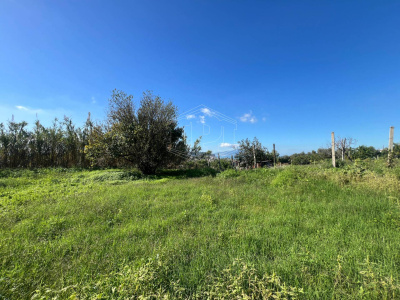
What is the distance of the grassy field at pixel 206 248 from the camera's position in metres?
1.51

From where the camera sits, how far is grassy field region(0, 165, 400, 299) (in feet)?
4.94

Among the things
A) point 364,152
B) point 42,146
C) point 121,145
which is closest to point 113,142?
point 121,145

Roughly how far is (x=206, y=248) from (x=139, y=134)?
30.5 feet

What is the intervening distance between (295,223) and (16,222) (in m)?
5.31

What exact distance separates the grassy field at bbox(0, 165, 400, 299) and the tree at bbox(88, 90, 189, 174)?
19.5 feet

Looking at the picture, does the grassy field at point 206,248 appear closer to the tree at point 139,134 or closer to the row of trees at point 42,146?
the tree at point 139,134

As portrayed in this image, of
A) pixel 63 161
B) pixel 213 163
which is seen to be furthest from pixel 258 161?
pixel 63 161

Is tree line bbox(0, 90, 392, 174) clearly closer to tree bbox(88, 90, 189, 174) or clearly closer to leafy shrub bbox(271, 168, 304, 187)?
tree bbox(88, 90, 189, 174)

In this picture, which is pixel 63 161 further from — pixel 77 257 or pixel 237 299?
pixel 237 299

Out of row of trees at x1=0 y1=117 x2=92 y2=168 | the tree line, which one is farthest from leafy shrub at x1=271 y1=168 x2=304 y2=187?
row of trees at x1=0 y1=117 x2=92 y2=168

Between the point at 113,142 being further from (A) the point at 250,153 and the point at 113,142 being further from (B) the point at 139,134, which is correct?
(A) the point at 250,153

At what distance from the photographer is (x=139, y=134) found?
10.3 m

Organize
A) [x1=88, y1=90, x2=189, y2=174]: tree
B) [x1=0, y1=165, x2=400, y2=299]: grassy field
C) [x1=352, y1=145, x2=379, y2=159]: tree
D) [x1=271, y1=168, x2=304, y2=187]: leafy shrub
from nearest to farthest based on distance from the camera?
[x1=0, y1=165, x2=400, y2=299]: grassy field
[x1=271, y1=168, x2=304, y2=187]: leafy shrub
[x1=88, y1=90, x2=189, y2=174]: tree
[x1=352, y1=145, x2=379, y2=159]: tree

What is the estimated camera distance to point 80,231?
9.09ft
